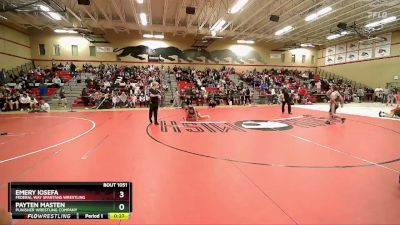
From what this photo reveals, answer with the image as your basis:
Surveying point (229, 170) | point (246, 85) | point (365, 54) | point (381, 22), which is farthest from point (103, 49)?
point (365, 54)

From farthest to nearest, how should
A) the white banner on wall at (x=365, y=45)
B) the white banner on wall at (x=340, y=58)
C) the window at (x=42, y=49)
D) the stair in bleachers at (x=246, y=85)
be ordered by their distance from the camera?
the white banner on wall at (x=340, y=58) < the white banner on wall at (x=365, y=45) < the window at (x=42, y=49) < the stair in bleachers at (x=246, y=85)

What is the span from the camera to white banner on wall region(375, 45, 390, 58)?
77.0 feet

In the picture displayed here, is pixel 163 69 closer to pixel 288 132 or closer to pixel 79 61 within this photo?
pixel 79 61

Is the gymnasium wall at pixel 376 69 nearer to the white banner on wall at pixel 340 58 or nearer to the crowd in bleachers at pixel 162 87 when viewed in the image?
the white banner on wall at pixel 340 58

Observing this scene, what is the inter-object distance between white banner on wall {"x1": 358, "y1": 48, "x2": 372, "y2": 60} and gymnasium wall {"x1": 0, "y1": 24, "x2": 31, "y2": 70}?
32209 millimetres

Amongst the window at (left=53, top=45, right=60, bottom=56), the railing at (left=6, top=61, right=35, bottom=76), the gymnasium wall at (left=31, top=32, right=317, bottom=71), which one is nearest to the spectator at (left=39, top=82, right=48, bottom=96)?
the railing at (left=6, top=61, right=35, bottom=76)

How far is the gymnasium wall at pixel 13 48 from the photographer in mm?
19969

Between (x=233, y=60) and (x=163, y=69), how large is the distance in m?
8.10

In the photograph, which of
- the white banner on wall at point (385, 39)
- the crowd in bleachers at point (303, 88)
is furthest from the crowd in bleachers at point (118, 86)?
the white banner on wall at point (385, 39)

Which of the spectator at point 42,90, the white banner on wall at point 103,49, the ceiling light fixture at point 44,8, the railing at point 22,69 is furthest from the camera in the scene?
the white banner on wall at point 103,49

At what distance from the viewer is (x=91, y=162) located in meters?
4.66

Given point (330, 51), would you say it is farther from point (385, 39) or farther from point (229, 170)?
point (229, 170)

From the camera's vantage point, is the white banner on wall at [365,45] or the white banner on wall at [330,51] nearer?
the white banner on wall at [365,45]
